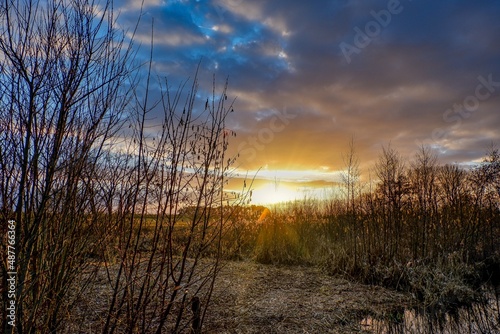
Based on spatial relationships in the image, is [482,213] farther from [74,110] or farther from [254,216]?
[74,110]

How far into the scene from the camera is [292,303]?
490cm

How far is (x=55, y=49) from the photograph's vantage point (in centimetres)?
218

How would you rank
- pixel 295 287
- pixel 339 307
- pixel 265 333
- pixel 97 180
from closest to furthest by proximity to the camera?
pixel 97 180, pixel 265 333, pixel 339 307, pixel 295 287

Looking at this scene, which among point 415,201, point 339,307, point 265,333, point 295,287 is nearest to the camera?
point 265,333

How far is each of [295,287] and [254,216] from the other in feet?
14.8

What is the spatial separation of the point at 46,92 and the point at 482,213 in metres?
10.5

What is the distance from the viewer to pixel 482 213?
27.6ft

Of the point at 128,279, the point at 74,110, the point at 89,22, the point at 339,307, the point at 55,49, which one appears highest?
the point at 89,22

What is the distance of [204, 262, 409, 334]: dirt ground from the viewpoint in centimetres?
400

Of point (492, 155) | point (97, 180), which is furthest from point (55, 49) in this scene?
point (492, 155)

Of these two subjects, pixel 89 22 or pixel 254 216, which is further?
pixel 254 216

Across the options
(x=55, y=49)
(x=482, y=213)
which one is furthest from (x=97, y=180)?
(x=482, y=213)

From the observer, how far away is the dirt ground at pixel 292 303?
4.00m

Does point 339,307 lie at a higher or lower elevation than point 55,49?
lower
